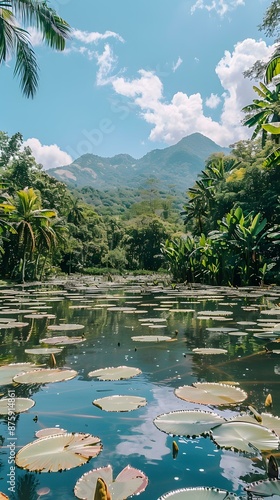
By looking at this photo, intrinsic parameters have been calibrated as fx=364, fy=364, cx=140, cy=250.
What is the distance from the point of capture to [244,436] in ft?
5.27

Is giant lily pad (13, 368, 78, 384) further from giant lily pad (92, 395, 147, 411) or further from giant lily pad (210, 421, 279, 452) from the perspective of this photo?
giant lily pad (210, 421, 279, 452)

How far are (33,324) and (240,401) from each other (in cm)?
357

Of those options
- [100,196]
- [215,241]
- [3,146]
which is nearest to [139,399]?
[215,241]

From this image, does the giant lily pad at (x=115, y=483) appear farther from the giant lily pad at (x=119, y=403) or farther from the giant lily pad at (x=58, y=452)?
the giant lily pad at (x=119, y=403)

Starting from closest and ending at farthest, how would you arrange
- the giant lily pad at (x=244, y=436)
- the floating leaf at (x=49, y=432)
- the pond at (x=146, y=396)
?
the pond at (x=146, y=396), the giant lily pad at (x=244, y=436), the floating leaf at (x=49, y=432)

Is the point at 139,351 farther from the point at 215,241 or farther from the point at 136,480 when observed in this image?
the point at 215,241

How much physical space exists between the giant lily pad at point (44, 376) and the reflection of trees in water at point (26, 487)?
111cm

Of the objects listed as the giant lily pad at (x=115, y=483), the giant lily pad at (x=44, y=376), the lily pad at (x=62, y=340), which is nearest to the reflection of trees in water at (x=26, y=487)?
the giant lily pad at (x=115, y=483)

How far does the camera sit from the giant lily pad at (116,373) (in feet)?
8.37

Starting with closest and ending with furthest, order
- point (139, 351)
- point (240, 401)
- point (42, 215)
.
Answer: point (240, 401), point (139, 351), point (42, 215)

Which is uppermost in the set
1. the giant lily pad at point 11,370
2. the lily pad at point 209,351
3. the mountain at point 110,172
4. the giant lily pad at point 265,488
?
the mountain at point 110,172

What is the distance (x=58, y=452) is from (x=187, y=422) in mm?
644

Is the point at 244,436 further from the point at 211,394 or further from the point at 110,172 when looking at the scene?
the point at 110,172

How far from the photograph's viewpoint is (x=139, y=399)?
2.12 meters
